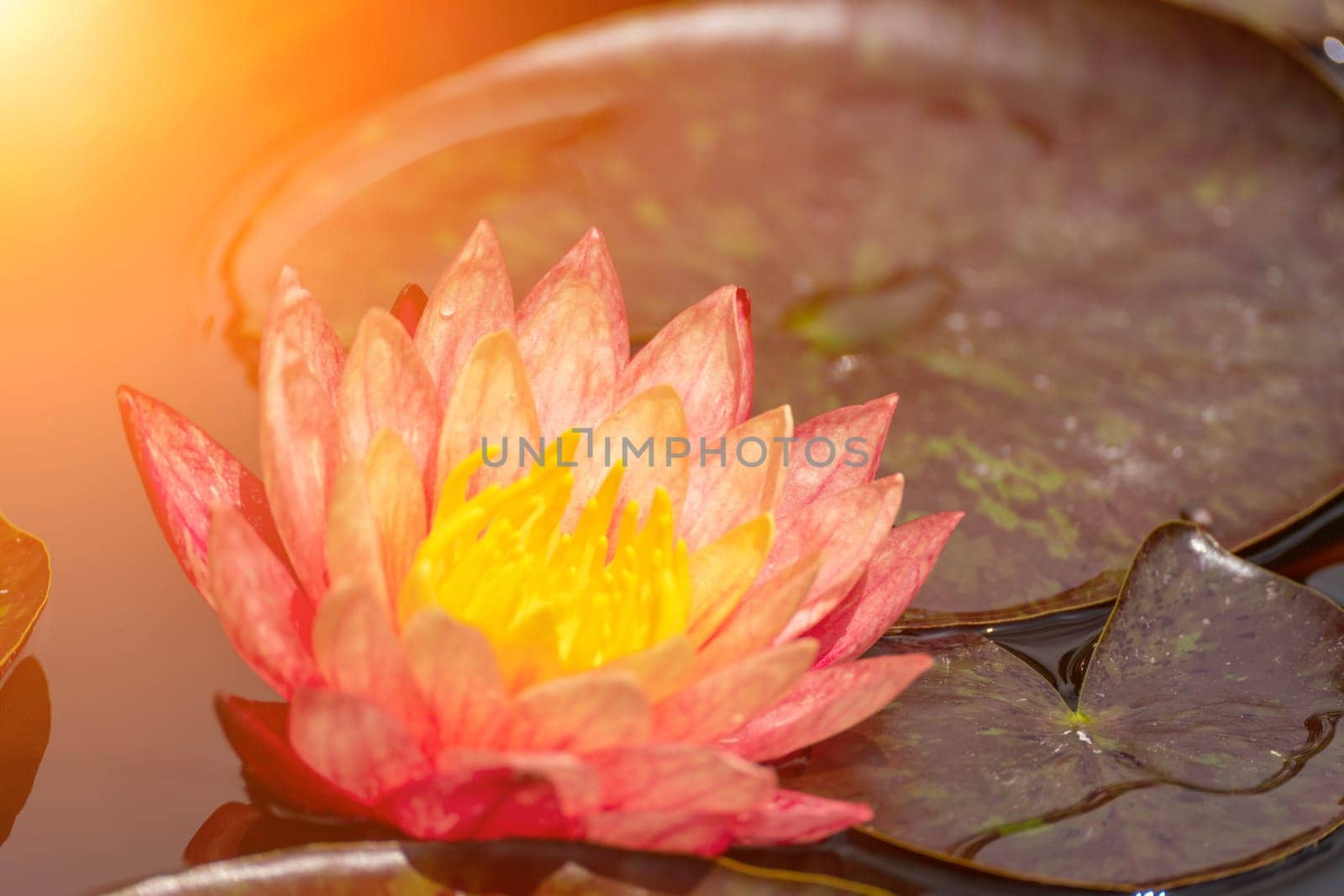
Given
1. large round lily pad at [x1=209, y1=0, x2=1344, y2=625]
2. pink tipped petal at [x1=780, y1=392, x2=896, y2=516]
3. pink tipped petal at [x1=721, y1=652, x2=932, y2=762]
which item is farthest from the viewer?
large round lily pad at [x1=209, y1=0, x2=1344, y2=625]

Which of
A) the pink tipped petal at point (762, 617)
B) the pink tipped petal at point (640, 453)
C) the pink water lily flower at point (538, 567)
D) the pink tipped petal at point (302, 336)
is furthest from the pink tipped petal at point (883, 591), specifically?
the pink tipped petal at point (302, 336)

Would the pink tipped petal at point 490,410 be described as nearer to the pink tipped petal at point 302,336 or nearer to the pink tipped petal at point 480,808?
the pink tipped petal at point 302,336

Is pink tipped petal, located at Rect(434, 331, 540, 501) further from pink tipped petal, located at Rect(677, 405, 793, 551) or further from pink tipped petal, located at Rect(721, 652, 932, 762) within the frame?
pink tipped petal, located at Rect(721, 652, 932, 762)

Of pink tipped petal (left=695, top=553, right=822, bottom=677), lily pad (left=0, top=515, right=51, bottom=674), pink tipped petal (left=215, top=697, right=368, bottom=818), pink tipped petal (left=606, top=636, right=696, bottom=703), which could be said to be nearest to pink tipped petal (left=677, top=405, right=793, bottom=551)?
pink tipped petal (left=695, top=553, right=822, bottom=677)

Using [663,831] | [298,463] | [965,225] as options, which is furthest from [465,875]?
[965,225]

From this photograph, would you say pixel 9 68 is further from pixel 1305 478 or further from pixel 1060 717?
pixel 1305 478

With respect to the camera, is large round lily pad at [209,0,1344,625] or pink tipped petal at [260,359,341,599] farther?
large round lily pad at [209,0,1344,625]

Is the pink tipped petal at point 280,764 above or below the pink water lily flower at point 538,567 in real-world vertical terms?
below

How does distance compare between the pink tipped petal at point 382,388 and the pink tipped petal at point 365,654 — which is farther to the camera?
the pink tipped petal at point 382,388
